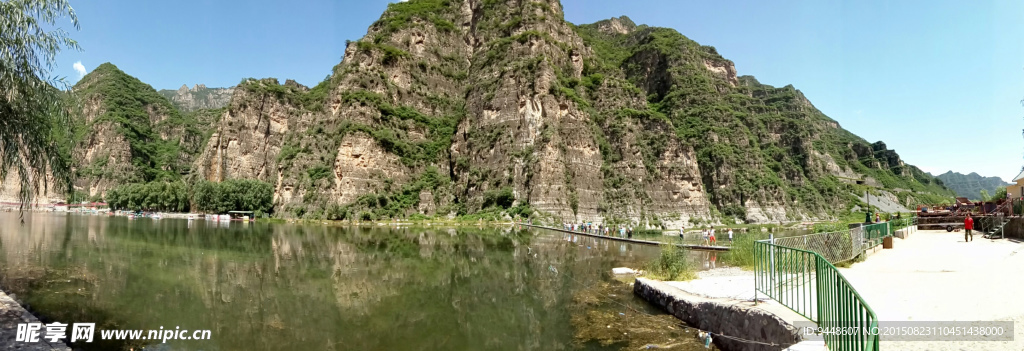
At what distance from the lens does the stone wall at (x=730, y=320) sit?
783 cm

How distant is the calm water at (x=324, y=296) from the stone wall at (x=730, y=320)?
28.4 inches

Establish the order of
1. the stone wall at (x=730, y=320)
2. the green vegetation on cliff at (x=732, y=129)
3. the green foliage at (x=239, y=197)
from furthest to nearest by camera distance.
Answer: the green vegetation on cliff at (x=732, y=129), the green foliage at (x=239, y=197), the stone wall at (x=730, y=320)

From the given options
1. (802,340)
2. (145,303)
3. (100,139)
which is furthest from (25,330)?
(100,139)

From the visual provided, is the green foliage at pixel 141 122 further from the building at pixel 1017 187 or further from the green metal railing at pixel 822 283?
the building at pixel 1017 187

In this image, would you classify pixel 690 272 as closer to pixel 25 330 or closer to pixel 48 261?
pixel 25 330

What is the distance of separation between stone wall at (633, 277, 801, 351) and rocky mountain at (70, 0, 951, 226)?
5236cm

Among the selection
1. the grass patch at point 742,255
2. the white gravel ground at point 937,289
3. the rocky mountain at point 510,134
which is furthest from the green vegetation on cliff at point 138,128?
the white gravel ground at point 937,289

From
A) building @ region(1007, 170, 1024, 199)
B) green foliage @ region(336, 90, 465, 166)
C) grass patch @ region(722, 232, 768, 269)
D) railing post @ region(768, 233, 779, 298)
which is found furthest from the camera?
green foliage @ region(336, 90, 465, 166)

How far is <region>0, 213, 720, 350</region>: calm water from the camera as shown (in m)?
10.6

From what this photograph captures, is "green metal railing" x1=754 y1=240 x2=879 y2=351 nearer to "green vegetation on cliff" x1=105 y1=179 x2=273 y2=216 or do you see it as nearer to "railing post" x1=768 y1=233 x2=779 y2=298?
"railing post" x1=768 y1=233 x2=779 y2=298

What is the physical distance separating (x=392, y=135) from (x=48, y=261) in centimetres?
5858

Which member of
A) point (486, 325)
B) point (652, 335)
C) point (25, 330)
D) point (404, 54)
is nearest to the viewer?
point (25, 330)

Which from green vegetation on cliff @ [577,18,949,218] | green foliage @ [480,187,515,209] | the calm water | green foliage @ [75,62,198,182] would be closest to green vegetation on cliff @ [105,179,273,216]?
green foliage @ [75,62,198,182]

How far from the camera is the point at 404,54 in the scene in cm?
8588
